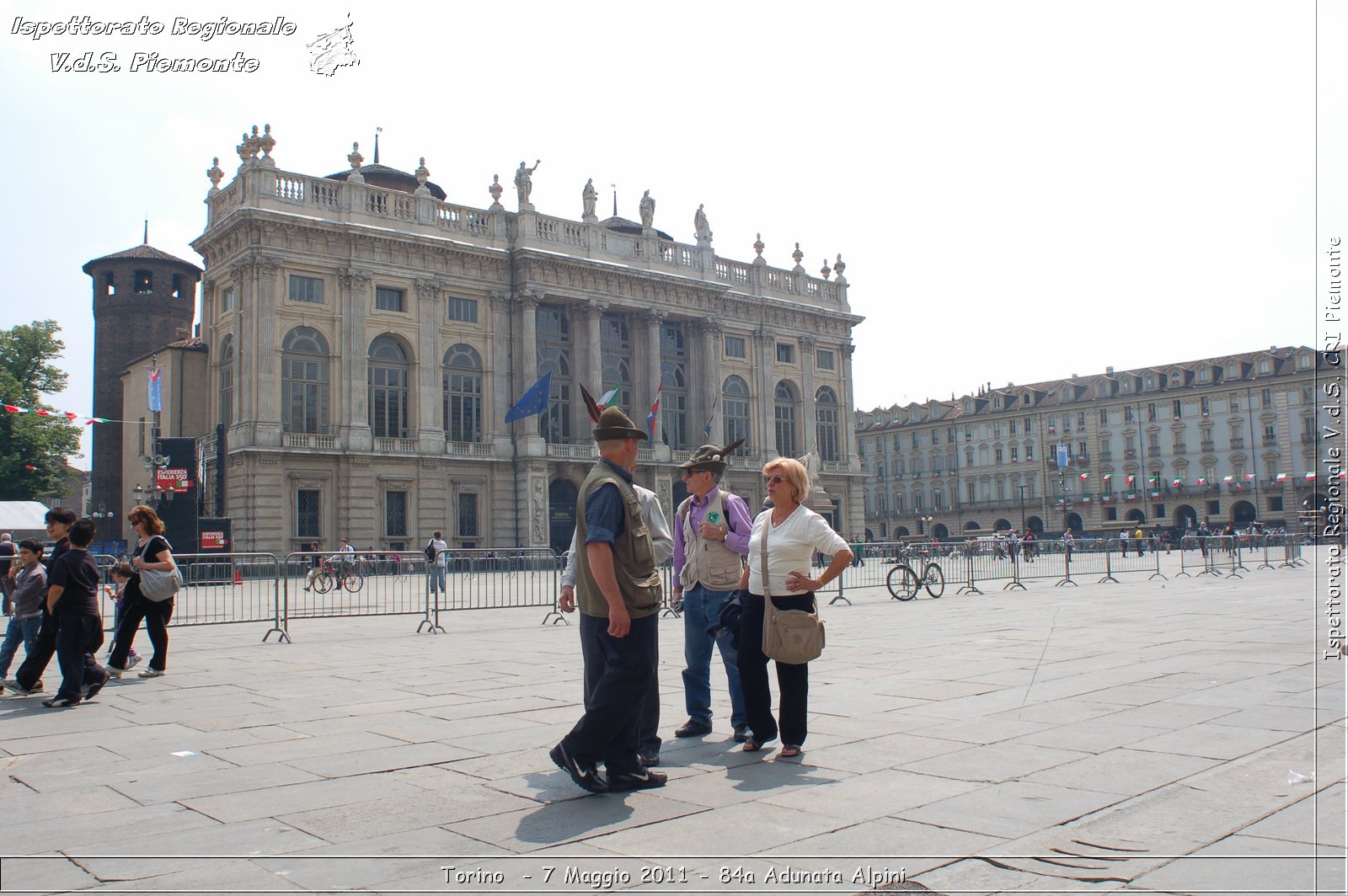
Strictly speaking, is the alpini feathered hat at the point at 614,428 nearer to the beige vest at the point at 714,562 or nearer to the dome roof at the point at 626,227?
the beige vest at the point at 714,562

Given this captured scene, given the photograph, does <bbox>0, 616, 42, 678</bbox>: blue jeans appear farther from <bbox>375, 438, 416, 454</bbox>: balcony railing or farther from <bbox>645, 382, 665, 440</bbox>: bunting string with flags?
<bbox>375, 438, 416, 454</bbox>: balcony railing

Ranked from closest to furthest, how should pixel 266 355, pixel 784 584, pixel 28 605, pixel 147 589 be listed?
pixel 784 584, pixel 28 605, pixel 147 589, pixel 266 355

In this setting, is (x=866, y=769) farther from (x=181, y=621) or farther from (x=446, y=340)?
(x=446, y=340)

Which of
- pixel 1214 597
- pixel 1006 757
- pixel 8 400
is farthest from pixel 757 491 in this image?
pixel 1006 757

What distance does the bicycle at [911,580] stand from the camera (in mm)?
20844

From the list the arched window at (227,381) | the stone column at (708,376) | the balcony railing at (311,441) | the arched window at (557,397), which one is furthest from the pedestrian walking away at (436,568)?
the stone column at (708,376)

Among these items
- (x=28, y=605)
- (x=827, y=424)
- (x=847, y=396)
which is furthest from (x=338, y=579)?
(x=847, y=396)

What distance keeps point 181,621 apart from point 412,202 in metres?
28.4

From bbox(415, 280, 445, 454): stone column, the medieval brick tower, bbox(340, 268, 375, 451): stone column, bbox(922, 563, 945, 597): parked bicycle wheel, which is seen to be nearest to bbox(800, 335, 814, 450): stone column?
bbox(415, 280, 445, 454): stone column

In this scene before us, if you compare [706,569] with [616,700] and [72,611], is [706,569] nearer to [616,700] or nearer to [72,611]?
[616,700]

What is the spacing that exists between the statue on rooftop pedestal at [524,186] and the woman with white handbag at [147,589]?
35466 millimetres

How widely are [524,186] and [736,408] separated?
14968mm

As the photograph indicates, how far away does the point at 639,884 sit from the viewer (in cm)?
362

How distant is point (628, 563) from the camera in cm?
519
